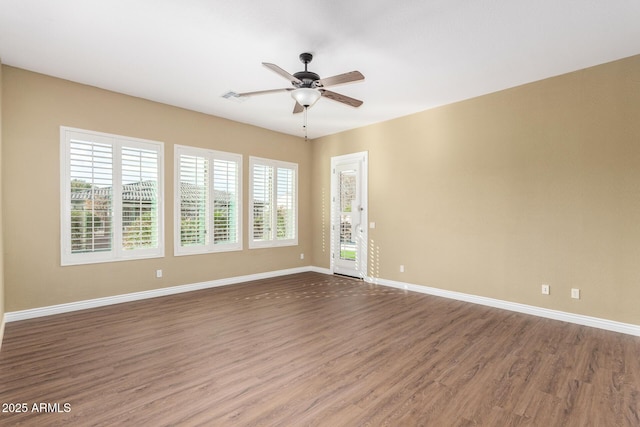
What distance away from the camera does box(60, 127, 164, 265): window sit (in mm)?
4055

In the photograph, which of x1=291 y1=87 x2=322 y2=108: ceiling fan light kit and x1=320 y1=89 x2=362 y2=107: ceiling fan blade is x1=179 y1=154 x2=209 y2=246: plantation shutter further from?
x1=320 y1=89 x2=362 y2=107: ceiling fan blade

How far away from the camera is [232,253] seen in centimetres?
573

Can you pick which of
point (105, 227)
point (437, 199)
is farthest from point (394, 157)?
point (105, 227)

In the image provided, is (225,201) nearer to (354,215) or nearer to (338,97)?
(354,215)

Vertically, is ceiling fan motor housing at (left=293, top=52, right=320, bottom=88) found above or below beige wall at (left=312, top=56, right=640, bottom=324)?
above

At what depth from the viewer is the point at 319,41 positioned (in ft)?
10.2

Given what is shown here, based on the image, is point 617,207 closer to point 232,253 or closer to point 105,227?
point 232,253

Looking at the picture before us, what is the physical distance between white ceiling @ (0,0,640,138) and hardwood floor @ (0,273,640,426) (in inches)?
118

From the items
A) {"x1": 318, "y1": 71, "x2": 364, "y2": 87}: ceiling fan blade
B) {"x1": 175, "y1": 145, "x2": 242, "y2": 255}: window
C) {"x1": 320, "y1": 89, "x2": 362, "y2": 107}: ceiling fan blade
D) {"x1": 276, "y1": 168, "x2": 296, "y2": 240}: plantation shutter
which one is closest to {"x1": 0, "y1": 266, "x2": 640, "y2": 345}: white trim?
{"x1": 175, "y1": 145, "x2": 242, "y2": 255}: window

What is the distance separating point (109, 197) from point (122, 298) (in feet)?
4.75

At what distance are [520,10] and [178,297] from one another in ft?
17.5

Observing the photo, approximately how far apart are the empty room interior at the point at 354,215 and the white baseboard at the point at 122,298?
23 millimetres

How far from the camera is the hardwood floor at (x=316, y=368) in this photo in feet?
6.73

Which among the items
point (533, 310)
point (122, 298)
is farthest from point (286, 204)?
point (533, 310)
